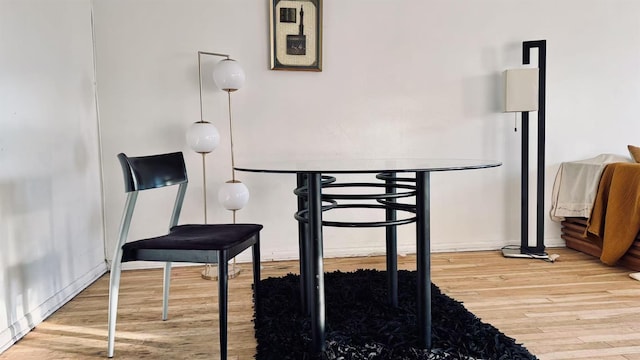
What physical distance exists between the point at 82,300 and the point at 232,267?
2.86 ft

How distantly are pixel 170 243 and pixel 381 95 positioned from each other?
2055 millimetres

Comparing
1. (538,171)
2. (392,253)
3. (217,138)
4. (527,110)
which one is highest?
(527,110)

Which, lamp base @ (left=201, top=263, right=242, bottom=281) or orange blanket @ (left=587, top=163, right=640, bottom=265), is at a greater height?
orange blanket @ (left=587, top=163, right=640, bottom=265)

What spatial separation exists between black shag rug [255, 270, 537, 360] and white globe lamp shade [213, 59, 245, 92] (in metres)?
1.24

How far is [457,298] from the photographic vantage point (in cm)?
229

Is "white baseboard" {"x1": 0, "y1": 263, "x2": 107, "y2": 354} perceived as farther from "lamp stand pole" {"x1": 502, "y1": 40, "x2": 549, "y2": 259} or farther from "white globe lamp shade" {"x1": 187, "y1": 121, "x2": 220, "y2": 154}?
"lamp stand pole" {"x1": 502, "y1": 40, "x2": 549, "y2": 259}

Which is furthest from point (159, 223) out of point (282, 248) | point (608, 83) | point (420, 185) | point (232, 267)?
point (608, 83)

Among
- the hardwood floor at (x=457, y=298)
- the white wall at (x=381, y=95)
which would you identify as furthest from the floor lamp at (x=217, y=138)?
the hardwood floor at (x=457, y=298)

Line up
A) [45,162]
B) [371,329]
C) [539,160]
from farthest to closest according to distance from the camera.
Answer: [539,160], [45,162], [371,329]

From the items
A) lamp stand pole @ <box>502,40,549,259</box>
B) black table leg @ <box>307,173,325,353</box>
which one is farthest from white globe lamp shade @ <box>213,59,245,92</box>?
lamp stand pole @ <box>502,40,549,259</box>

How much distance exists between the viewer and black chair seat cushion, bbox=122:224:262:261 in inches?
63.3

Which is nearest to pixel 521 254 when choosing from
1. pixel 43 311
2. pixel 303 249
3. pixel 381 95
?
pixel 381 95

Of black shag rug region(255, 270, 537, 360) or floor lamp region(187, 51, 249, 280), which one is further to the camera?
floor lamp region(187, 51, 249, 280)

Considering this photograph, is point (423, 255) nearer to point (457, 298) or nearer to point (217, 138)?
point (457, 298)
